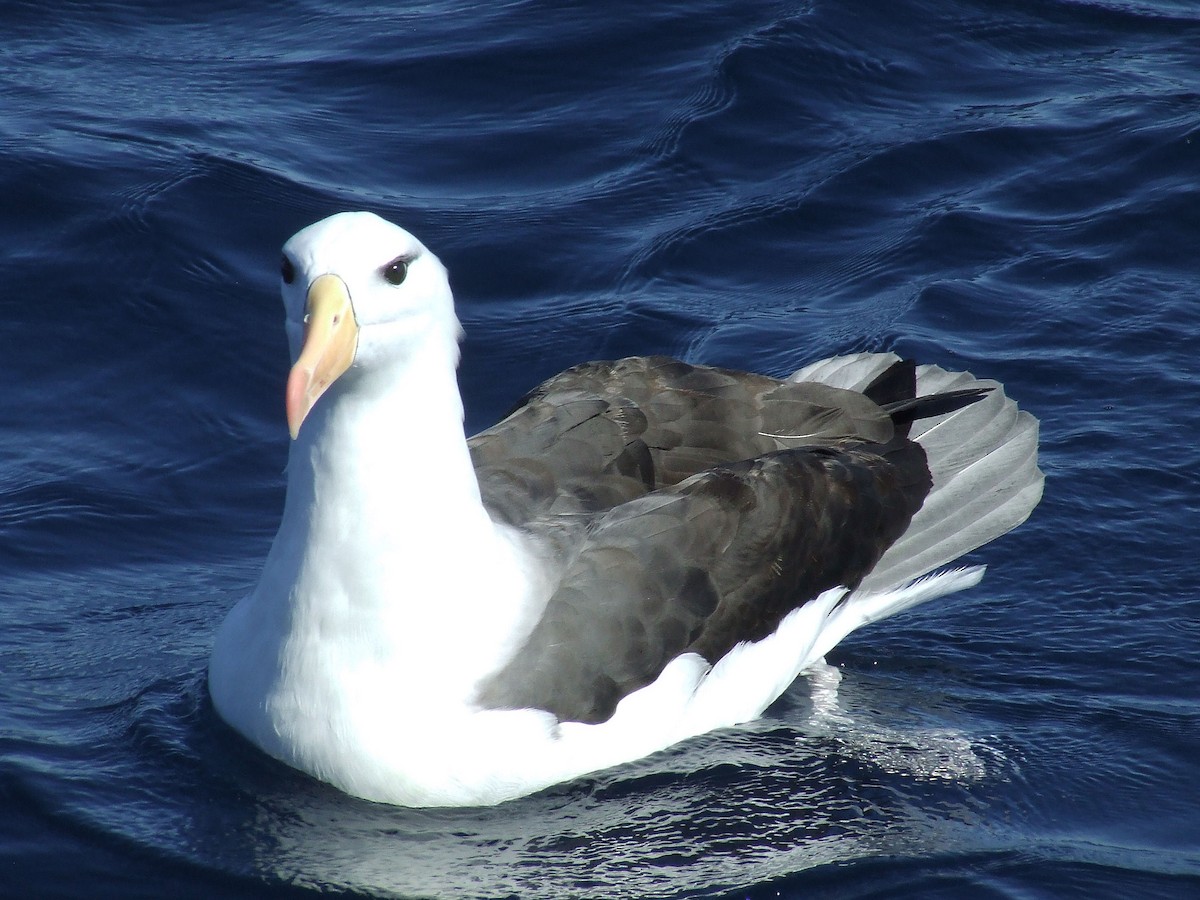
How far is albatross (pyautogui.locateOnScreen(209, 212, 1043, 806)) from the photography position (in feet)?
19.6

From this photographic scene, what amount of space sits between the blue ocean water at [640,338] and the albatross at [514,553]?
0.86 ft

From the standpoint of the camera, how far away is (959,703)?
7414mm

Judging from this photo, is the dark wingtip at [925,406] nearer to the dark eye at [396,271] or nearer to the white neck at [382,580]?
the white neck at [382,580]

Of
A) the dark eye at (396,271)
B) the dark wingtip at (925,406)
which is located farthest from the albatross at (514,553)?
the dark wingtip at (925,406)

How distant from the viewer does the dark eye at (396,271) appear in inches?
224

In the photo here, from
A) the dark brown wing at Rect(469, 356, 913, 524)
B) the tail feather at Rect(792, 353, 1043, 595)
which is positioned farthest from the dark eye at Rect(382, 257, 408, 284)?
the tail feather at Rect(792, 353, 1043, 595)

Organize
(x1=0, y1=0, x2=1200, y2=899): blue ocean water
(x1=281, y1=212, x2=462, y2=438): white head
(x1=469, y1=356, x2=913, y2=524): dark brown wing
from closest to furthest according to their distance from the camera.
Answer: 1. (x1=281, y1=212, x2=462, y2=438): white head
2. (x1=0, y1=0, x2=1200, y2=899): blue ocean water
3. (x1=469, y1=356, x2=913, y2=524): dark brown wing

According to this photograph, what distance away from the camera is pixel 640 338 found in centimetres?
1020

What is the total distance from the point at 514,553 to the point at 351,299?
1356mm

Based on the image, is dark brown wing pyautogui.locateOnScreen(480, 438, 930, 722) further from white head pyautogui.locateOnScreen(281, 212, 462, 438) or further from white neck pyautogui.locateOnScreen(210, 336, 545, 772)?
white head pyautogui.locateOnScreen(281, 212, 462, 438)

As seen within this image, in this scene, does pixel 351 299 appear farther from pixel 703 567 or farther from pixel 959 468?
pixel 959 468

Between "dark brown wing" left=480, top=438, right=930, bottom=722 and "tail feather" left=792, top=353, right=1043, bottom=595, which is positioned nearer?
"dark brown wing" left=480, top=438, right=930, bottom=722

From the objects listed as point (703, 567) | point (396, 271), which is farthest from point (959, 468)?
point (396, 271)

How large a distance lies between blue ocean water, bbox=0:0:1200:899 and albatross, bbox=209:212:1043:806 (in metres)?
0.26
